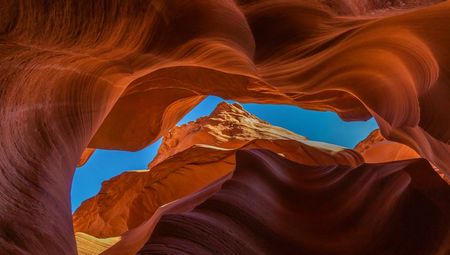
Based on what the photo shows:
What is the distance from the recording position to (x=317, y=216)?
4453 millimetres

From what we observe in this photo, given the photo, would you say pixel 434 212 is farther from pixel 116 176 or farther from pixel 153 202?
pixel 116 176

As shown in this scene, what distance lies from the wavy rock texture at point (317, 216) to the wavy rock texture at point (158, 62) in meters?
0.69

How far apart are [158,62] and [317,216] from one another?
8.32ft

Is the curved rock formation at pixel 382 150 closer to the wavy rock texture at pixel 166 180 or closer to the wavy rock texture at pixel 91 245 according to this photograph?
the wavy rock texture at pixel 166 180

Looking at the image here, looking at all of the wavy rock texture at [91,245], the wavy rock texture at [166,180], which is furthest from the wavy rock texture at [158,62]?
the wavy rock texture at [166,180]

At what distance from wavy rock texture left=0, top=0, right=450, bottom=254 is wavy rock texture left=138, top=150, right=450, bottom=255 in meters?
0.69

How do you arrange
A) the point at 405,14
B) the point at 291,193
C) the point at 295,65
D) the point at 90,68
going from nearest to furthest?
the point at 405,14 < the point at 90,68 < the point at 295,65 < the point at 291,193

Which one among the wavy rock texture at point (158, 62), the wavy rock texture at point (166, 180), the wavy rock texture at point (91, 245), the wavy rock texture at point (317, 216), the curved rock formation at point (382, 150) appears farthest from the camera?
the curved rock formation at point (382, 150)

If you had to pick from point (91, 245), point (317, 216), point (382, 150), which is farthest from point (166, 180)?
point (382, 150)

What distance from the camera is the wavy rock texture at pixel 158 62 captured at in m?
2.26

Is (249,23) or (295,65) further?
(295,65)

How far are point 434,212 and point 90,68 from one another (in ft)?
11.8

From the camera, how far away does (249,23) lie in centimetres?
383

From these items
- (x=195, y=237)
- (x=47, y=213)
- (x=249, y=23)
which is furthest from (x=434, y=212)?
(x=47, y=213)
